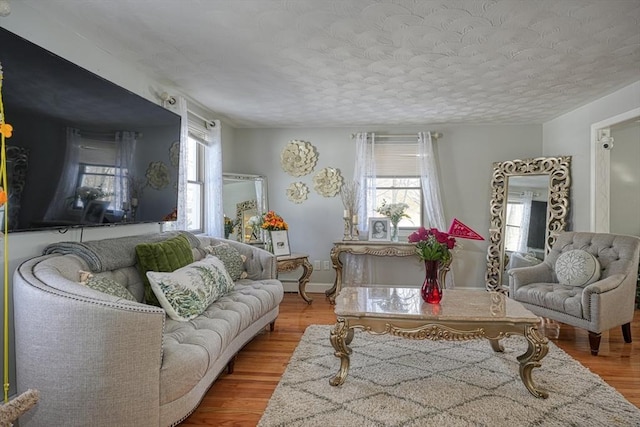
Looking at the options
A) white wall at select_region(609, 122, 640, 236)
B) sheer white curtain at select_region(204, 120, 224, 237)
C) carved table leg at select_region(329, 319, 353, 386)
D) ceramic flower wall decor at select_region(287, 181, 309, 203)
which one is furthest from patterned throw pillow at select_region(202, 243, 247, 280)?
white wall at select_region(609, 122, 640, 236)

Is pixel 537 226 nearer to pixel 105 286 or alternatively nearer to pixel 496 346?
pixel 496 346

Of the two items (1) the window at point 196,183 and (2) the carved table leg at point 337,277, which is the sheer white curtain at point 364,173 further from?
(1) the window at point 196,183

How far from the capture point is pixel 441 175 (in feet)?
16.5

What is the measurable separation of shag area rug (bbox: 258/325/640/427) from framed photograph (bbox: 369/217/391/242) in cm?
193

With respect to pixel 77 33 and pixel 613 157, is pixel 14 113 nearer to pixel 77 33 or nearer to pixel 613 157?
pixel 77 33

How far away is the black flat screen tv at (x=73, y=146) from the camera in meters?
1.82

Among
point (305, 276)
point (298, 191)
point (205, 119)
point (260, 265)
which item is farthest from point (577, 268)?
point (205, 119)

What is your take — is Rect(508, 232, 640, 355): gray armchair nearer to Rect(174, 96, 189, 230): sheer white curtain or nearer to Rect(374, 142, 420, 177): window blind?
Rect(374, 142, 420, 177): window blind

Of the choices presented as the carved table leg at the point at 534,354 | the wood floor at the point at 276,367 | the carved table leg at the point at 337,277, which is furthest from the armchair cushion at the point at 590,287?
the carved table leg at the point at 337,277

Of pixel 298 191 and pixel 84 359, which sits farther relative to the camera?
pixel 298 191

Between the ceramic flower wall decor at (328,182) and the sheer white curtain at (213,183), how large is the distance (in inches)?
53.8

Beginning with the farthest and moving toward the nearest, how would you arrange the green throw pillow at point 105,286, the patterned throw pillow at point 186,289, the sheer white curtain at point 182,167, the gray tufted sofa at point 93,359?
1. the sheer white curtain at point 182,167
2. the patterned throw pillow at point 186,289
3. the green throw pillow at point 105,286
4. the gray tufted sofa at point 93,359

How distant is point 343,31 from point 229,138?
2.96m

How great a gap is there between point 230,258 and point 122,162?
4.02ft
